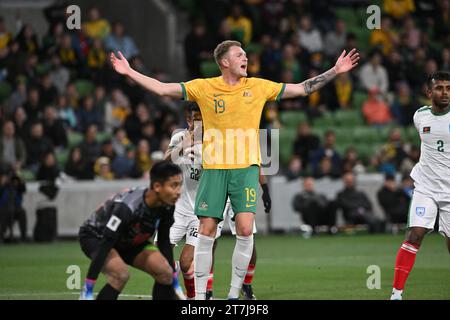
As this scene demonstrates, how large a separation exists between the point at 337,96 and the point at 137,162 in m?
5.82

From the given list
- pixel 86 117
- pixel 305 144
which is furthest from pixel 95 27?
pixel 305 144

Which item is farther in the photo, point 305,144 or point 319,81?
point 305,144

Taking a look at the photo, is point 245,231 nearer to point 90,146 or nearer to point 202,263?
point 202,263

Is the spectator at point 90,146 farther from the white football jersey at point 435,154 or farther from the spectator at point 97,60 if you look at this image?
the white football jersey at point 435,154

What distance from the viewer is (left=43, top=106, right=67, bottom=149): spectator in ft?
75.0

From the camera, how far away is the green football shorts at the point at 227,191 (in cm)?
1082

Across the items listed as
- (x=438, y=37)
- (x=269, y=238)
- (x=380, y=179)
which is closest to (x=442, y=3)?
(x=438, y=37)

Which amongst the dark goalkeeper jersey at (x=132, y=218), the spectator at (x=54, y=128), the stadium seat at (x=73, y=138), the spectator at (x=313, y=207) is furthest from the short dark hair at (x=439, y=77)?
the stadium seat at (x=73, y=138)

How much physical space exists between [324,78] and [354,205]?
12.0m

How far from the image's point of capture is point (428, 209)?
11.3 metres

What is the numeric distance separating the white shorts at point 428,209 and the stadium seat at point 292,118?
13998mm

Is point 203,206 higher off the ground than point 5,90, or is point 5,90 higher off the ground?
point 5,90

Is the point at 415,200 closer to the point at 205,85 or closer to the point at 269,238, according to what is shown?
the point at 205,85

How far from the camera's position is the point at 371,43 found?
2747 centimetres
